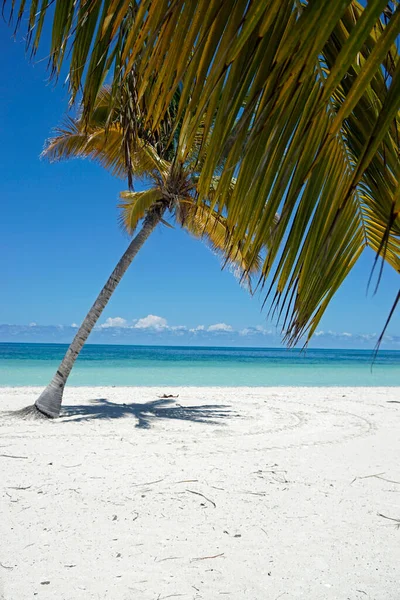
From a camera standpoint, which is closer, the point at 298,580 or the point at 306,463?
the point at 298,580

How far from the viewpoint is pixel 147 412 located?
8.40 meters

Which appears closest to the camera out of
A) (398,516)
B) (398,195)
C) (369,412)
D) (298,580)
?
(398,195)

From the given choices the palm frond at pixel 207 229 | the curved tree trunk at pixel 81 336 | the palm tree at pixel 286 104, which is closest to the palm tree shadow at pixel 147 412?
the curved tree trunk at pixel 81 336

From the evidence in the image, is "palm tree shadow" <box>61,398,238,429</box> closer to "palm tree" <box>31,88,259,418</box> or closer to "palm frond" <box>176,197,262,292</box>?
"palm tree" <box>31,88,259,418</box>

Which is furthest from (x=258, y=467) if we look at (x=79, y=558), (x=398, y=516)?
(x=79, y=558)


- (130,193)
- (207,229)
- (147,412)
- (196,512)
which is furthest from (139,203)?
(196,512)

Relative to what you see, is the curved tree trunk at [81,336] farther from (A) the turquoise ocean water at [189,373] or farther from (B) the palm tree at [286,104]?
(B) the palm tree at [286,104]

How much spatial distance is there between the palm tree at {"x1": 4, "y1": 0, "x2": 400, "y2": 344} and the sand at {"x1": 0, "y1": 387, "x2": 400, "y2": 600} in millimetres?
2017

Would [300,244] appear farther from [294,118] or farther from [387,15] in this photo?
[387,15]

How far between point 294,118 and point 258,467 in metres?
4.41

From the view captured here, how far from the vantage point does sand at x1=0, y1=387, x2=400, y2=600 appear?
2.61 meters

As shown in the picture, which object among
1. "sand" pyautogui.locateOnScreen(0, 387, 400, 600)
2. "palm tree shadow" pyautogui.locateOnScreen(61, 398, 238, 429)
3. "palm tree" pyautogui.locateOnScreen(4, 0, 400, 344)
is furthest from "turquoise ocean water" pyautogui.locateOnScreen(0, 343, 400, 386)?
"palm tree" pyautogui.locateOnScreen(4, 0, 400, 344)

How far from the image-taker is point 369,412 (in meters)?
9.38

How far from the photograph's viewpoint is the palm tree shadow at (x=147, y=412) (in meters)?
7.59
